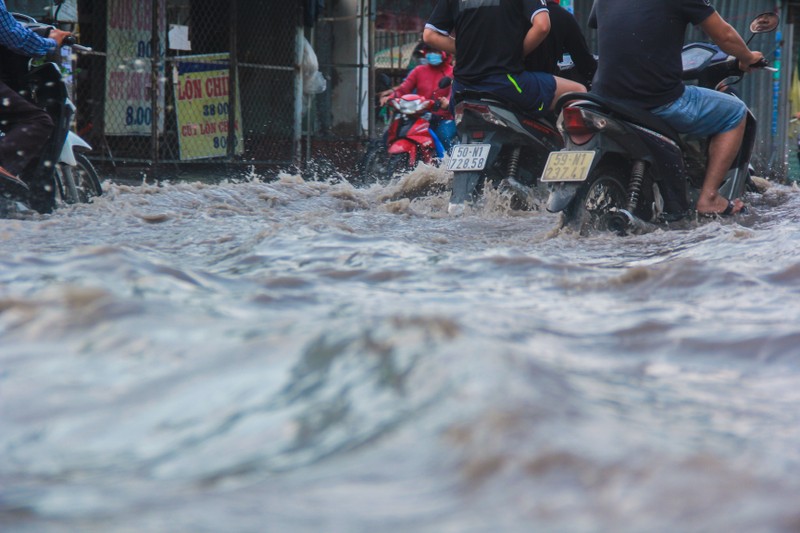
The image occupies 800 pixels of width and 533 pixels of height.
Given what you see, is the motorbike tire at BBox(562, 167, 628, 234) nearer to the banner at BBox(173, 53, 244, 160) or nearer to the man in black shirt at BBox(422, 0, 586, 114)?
the man in black shirt at BBox(422, 0, 586, 114)

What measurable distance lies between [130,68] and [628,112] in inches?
283

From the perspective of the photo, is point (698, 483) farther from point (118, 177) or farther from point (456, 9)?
point (118, 177)

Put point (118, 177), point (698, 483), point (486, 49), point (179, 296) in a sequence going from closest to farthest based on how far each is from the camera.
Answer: point (698, 483) → point (179, 296) → point (486, 49) → point (118, 177)

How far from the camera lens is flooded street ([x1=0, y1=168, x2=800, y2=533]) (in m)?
1.41

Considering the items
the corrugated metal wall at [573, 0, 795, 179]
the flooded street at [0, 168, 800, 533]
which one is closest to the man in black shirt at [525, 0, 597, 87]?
the flooded street at [0, 168, 800, 533]

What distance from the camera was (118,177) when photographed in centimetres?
1089

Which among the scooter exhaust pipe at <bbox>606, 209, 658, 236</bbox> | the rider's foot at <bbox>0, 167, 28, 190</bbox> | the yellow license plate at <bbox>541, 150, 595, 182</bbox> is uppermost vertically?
the yellow license plate at <bbox>541, 150, 595, 182</bbox>

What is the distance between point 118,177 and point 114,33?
1518 mm

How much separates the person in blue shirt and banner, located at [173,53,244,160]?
5527 millimetres

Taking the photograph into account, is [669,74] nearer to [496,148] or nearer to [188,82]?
[496,148]

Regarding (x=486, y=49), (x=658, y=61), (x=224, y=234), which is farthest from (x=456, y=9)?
(x=224, y=234)

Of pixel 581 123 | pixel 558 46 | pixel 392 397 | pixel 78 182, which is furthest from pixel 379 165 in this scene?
pixel 392 397

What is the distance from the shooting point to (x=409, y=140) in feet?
29.6

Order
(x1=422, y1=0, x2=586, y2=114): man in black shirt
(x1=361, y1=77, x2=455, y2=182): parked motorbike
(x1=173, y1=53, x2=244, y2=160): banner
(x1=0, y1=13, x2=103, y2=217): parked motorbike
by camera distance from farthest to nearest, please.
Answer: (x1=173, y1=53, x2=244, y2=160): banner < (x1=361, y1=77, x2=455, y2=182): parked motorbike < (x1=422, y1=0, x2=586, y2=114): man in black shirt < (x1=0, y1=13, x2=103, y2=217): parked motorbike
